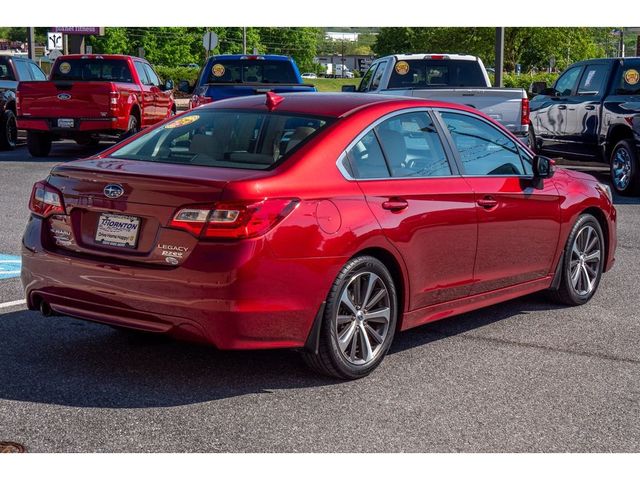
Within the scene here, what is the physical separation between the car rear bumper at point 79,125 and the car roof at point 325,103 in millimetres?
12740

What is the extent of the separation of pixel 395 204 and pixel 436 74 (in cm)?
1161

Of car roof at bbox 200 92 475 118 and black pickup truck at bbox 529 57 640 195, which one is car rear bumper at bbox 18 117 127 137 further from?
car roof at bbox 200 92 475 118

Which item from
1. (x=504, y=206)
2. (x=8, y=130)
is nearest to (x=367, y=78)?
(x=8, y=130)

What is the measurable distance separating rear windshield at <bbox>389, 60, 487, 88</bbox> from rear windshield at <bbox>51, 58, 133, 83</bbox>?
6.55m

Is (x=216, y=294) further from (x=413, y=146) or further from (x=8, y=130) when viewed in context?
(x=8, y=130)

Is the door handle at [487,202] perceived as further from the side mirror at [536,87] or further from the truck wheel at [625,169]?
the side mirror at [536,87]

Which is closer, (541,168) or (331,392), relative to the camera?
(331,392)

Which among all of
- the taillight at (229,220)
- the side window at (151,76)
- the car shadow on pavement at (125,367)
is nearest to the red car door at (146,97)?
the side window at (151,76)

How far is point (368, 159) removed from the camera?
19.8ft

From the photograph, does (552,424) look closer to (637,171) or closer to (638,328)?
(638,328)

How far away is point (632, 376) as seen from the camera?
6004mm

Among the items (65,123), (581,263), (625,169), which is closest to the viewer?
(581,263)

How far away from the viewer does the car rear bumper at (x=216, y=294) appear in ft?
17.1

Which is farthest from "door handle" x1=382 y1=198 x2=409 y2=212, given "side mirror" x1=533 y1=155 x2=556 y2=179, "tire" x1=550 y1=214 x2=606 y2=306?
"tire" x1=550 y1=214 x2=606 y2=306
